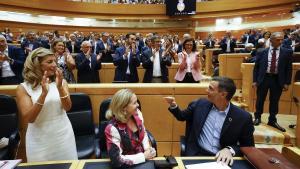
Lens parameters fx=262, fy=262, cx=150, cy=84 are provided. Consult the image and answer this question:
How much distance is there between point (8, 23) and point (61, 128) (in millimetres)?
13579

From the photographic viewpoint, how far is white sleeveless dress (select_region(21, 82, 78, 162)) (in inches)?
75.1

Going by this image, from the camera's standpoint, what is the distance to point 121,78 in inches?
185

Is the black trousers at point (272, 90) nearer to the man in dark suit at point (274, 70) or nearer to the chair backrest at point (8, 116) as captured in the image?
the man in dark suit at point (274, 70)

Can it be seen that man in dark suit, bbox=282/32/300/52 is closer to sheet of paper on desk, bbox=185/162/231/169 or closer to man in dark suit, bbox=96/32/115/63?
man in dark suit, bbox=96/32/115/63

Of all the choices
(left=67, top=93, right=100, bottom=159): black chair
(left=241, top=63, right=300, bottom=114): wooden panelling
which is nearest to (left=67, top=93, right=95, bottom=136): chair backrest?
Result: (left=67, top=93, right=100, bottom=159): black chair

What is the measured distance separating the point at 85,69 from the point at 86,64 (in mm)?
91

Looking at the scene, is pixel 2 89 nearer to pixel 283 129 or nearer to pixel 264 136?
pixel 264 136

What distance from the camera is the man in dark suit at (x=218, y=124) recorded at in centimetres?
198

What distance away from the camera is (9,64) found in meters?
4.06

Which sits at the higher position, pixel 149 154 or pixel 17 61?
pixel 17 61

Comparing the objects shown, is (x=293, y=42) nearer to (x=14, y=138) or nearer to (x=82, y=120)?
(x=82, y=120)

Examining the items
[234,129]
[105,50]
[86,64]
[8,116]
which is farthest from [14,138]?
[105,50]

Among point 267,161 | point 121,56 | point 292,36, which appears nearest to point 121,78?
point 121,56

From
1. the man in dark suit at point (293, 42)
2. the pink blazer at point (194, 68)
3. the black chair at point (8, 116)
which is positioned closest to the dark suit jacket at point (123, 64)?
the pink blazer at point (194, 68)
